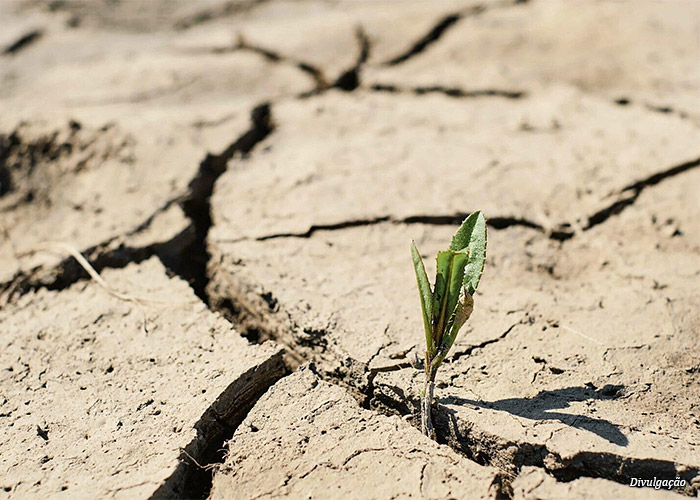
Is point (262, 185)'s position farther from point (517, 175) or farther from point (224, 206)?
point (517, 175)

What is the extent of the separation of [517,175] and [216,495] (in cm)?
139

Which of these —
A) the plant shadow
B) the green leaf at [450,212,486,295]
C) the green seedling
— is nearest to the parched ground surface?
the plant shadow

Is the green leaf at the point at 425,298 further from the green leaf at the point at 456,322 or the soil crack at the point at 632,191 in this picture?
the soil crack at the point at 632,191

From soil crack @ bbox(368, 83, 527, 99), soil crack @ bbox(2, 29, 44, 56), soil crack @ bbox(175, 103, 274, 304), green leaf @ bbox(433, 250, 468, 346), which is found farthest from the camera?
soil crack @ bbox(2, 29, 44, 56)

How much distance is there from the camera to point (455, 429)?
1.35 meters

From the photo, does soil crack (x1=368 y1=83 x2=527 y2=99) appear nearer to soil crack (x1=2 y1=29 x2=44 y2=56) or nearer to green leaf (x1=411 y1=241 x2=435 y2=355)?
green leaf (x1=411 y1=241 x2=435 y2=355)

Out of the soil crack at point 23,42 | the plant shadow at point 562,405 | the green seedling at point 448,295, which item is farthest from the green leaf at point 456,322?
the soil crack at point 23,42

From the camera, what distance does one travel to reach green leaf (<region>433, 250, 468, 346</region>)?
4.03ft

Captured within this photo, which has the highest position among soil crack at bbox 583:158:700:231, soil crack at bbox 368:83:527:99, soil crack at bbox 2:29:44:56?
soil crack at bbox 2:29:44:56

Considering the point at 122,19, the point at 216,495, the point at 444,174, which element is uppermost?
→ the point at 122,19

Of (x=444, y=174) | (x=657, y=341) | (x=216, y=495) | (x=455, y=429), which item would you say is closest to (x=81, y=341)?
(x=216, y=495)

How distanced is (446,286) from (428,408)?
0.27m

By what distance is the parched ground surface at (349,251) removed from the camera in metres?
1.31

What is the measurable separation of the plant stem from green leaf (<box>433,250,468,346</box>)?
0.26 feet
